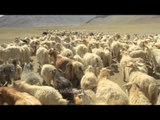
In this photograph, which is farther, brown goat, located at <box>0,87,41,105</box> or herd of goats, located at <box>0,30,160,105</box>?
herd of goats, located at <box>0,30,160,105</box>

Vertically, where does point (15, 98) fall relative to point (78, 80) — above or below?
above

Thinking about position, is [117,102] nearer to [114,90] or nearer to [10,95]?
[114,90]

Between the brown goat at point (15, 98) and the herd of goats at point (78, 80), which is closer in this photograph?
the brown goat at point (15, 98)

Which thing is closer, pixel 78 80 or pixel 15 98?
pixel 15 98

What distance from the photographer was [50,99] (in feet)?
17.7

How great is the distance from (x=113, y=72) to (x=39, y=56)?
258 centimetres

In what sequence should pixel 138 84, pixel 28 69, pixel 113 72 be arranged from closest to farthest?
pixel 138 84 < pixel 28 69 < pixel 113 72
